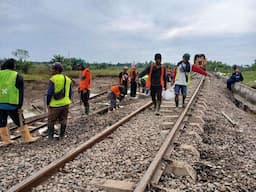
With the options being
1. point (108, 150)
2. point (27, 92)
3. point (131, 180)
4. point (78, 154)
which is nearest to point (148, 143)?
point (108, 150)

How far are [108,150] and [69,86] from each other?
211 cm

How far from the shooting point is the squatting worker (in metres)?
7.20

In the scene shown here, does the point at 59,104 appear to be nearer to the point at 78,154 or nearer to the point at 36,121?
the point at 78,154

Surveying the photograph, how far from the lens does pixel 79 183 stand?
445 centimetres

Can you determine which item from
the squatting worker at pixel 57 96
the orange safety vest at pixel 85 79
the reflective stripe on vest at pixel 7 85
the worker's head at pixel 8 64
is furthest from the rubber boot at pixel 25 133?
the orange safety vest at pixel 85 79

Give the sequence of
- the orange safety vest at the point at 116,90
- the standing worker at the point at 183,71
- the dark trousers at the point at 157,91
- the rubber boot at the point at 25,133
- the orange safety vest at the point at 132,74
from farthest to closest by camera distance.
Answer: the orange safety vest at the point at 132,74 → the orange safety vest at the point at 116,90 → the standing worker at the point at 183,71 → the dark trousers at the point at 157,91 → the rubber boot at the point at 25,133

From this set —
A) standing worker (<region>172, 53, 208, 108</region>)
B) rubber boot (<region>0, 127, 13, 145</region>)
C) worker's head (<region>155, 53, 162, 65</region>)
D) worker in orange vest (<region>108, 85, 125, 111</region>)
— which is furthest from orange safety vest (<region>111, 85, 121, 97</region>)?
rubber boot (<region>0, 127, 13, 145</region>)

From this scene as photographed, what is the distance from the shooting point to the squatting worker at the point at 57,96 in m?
7.20

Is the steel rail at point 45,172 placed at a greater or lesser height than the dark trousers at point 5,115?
lesser

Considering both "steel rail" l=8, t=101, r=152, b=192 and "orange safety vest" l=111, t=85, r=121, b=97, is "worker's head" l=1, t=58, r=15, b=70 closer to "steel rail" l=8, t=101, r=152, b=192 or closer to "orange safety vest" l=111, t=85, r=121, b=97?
"steel rail" l=8, t=101, r=152, b=192

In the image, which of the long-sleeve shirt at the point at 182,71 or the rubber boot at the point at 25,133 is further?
the long-sleeve shirt at the point at 182,71

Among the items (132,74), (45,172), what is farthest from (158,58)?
(132,74)

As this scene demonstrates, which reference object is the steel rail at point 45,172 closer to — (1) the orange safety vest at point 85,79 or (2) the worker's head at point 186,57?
(1) the orange safety vest at point 85,79

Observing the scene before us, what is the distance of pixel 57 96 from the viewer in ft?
23.9
